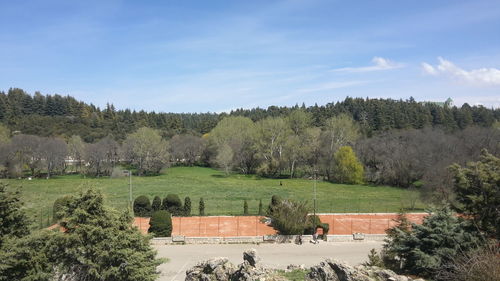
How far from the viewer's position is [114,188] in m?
51.3

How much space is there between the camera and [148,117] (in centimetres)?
12012

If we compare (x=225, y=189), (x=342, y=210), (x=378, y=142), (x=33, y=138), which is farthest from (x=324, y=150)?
(x=33, y=138)

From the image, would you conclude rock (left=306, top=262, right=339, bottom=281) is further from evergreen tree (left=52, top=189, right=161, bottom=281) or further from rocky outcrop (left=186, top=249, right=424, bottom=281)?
evergreen tree (left=52, top=189, right=161, bottom=281)

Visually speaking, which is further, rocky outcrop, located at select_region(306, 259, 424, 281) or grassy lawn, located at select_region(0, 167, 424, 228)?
grassy lawn, located at select_region(0, 167, 424, 228)

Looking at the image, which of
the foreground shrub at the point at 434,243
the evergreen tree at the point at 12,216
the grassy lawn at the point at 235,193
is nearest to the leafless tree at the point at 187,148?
the grassy lawn at the point at 235,193

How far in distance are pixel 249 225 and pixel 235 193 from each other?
16.4 meters

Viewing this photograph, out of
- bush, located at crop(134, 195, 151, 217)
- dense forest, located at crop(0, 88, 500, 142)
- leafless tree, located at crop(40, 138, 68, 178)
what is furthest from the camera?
dense forest, located at crop(0, 88, 500, 142)

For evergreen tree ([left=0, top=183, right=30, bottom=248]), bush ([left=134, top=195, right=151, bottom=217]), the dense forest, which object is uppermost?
the dense forest

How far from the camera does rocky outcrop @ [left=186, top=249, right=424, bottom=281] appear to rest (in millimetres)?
13342

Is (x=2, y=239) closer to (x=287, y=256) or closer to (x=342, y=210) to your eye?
(x=287, y=256)

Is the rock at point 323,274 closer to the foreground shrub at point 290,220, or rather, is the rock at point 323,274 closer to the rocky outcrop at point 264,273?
the rocky outcrop at point 264,273

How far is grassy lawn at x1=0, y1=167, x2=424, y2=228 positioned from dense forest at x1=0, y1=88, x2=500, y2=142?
30.8 meters

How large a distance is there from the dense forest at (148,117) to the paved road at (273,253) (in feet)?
186

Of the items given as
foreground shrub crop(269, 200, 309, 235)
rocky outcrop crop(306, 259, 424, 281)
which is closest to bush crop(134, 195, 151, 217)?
foreground shrub crop(269, 200, 309, 235)
